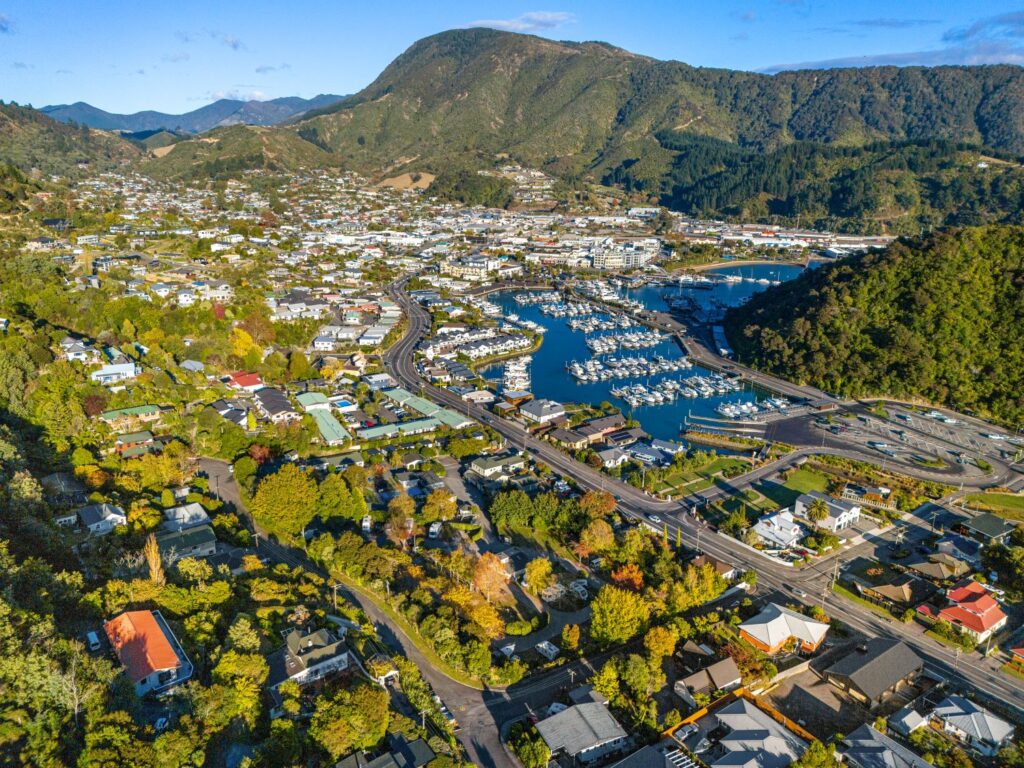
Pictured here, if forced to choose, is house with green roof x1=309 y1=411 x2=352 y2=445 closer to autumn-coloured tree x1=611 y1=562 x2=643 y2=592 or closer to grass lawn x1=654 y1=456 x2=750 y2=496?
grass lawn x1=654 y1=456 x2=750 y2=496

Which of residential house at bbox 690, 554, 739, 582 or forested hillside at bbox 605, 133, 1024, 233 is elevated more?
forested hillside at bbox 605, 133, 1024, 233

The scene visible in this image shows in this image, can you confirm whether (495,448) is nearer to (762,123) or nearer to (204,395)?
(204,395)

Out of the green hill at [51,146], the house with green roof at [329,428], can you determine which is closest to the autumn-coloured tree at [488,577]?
the house with green roof at [329,428]

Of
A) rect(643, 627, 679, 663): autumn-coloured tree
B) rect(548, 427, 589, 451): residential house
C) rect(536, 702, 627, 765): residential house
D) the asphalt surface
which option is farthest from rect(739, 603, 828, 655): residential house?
rect(548, 427, 589, 451): residential house

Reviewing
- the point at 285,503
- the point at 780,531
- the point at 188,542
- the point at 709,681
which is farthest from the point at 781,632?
the point at 188,542

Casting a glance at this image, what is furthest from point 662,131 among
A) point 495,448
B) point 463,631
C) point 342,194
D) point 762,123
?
point 463,631

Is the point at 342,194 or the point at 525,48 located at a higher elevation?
the point at 525,48

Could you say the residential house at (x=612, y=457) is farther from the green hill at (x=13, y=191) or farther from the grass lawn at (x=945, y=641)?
the green hill at (x=13, y=191)
